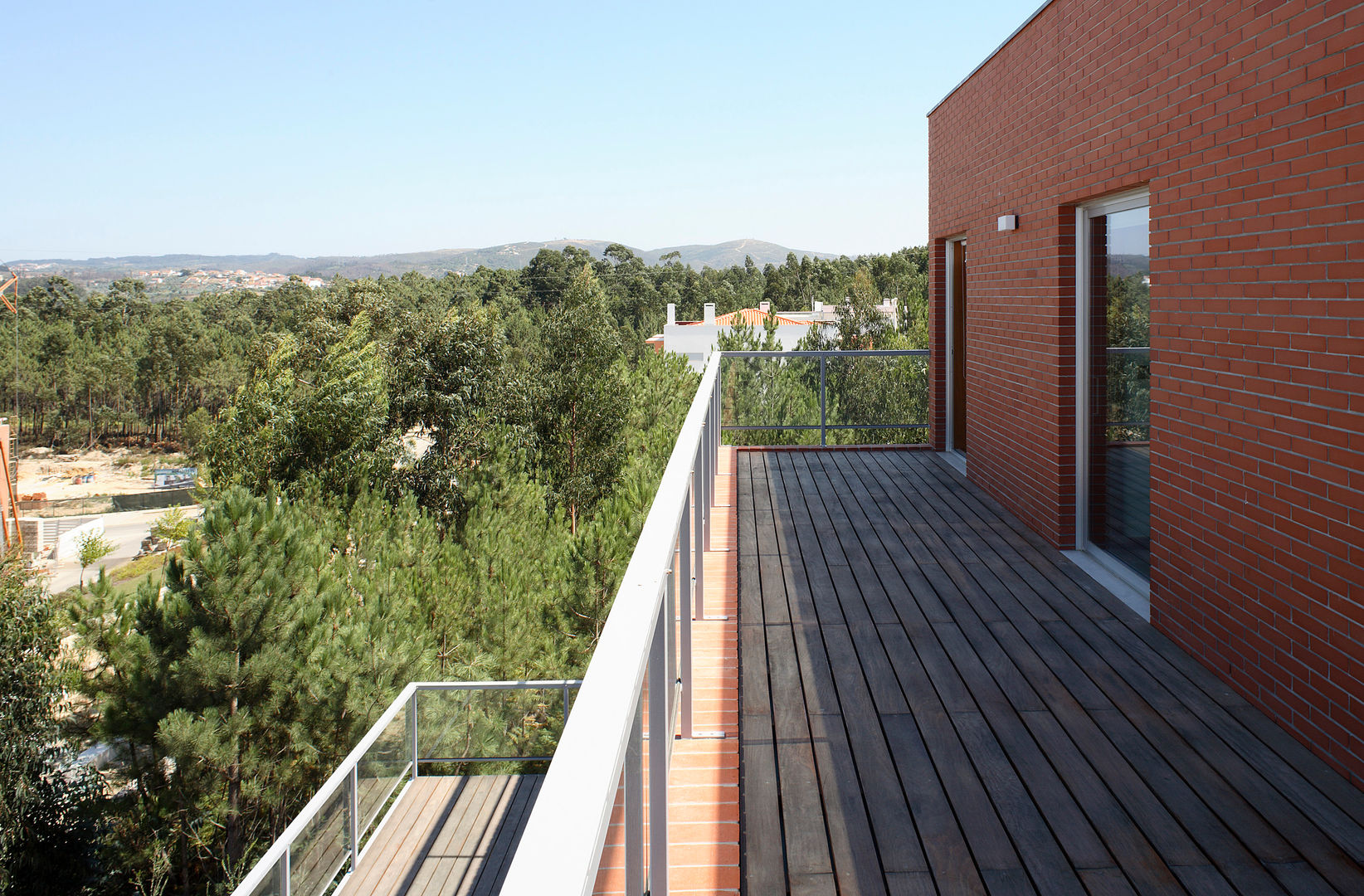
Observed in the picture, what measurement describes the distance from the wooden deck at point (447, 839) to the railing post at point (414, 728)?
0.14 m

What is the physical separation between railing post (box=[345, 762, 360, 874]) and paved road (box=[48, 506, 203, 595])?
38.0 meters

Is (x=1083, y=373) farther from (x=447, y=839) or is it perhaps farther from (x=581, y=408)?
(x=581, y=408)

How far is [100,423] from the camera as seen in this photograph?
6688 cm

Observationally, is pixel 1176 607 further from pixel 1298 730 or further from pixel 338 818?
pixel 338 818

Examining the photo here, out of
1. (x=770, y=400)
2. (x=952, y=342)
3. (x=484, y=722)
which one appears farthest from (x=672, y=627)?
(x=484, y=722)

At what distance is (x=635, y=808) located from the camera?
1.30 meters

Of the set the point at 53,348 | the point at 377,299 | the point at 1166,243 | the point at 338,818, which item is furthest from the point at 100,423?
the point at 1166,243

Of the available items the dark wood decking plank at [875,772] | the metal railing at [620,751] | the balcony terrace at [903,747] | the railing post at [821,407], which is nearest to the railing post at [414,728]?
the railing post at [821,407]

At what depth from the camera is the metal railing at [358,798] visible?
238 inches

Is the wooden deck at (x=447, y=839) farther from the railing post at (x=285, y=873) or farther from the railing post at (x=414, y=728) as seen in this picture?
the railing post at (x=285, y=873)

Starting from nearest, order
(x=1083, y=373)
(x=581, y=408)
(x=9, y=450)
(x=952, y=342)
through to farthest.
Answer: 1. (x=1083, y=373)
2. (x=952, y=342)
3. (x=581, y=408)
4. (x=9, y=450)

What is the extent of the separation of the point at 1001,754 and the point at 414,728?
23.5ft

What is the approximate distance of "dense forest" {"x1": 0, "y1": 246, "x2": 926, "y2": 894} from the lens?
16.3m

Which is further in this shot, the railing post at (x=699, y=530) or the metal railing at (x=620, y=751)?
the railing post at (x=699, y=530)
